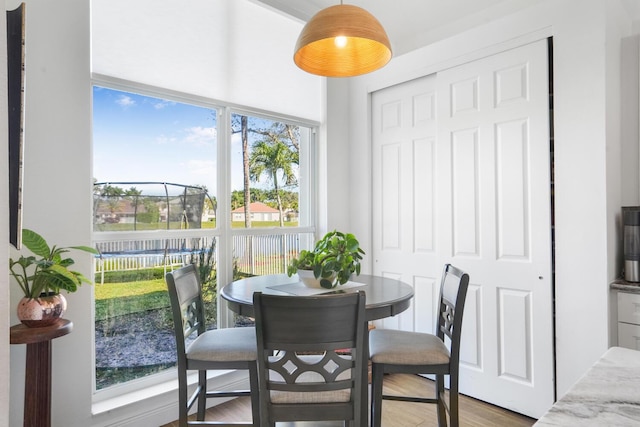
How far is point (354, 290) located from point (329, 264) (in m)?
0.20

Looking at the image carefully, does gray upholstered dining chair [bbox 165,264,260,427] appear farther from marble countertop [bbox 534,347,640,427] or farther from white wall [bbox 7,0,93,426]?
marble countertop [bbox 534,347,640,427]

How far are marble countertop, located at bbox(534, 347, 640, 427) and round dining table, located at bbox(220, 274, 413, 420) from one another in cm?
97

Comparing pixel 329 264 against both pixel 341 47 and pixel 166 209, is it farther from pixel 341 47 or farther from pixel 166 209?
pixel 166 209

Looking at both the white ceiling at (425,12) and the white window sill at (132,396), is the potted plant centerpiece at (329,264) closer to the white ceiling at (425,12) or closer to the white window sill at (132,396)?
the white window sill at (132,396)

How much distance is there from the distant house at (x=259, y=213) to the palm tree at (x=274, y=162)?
7 centimetres

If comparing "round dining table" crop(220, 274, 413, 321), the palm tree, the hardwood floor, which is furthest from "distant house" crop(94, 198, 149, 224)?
the hardwood floor

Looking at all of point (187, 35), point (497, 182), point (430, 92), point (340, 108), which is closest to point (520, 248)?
point (497, 182)

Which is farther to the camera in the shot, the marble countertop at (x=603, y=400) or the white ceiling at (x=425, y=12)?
the white ceiling at (x=425, y=12)

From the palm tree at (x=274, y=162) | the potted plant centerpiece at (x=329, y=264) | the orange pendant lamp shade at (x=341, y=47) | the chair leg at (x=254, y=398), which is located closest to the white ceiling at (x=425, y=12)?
the palm tree at (x=274, y=162)

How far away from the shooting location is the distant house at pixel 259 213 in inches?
111

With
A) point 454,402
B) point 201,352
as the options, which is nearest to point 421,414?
point 454,402

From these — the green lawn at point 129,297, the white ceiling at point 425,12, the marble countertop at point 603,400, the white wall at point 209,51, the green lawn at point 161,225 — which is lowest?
the green lawn at point 129,297

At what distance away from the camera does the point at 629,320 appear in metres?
Result: 2.13

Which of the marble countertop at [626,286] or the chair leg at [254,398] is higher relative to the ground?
the marble countertop at [626,286]
